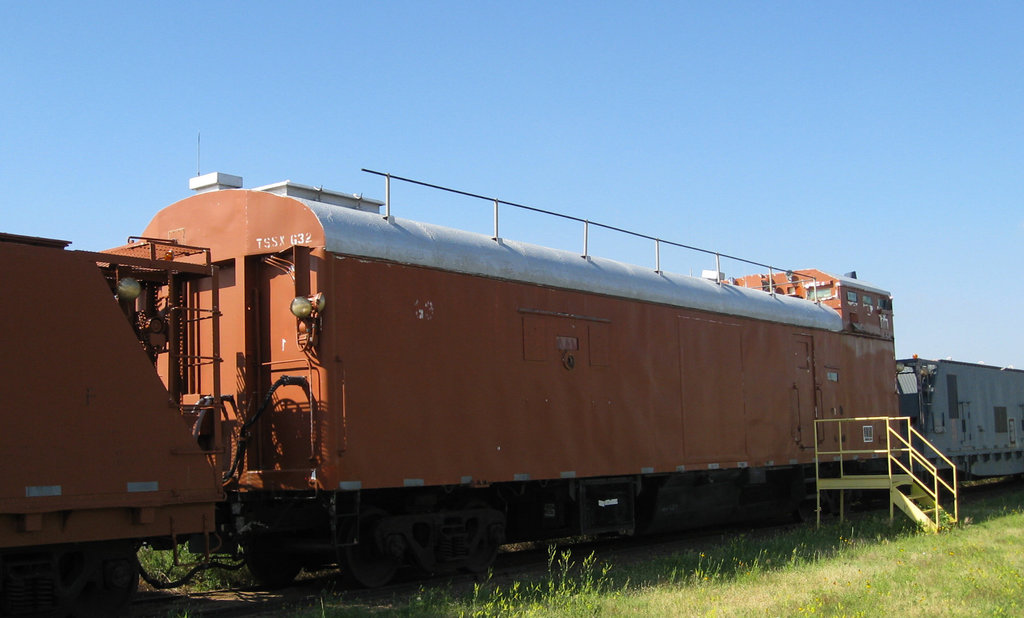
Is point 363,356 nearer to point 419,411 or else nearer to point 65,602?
point 419,411

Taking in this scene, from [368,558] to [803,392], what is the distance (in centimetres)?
972

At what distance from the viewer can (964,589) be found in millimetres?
9250

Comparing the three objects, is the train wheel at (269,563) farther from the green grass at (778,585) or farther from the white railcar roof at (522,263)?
the white railcar roof at (522,263)

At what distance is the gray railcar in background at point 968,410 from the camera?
70.5 feet

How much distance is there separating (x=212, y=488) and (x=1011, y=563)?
873cm

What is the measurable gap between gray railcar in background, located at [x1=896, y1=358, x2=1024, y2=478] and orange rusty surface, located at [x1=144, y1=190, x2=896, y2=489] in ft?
27.6

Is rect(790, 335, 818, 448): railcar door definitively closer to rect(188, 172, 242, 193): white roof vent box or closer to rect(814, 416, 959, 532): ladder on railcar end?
rect(814, 416, 959, 532): ladder on railcar end

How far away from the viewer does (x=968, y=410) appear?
23.0 m

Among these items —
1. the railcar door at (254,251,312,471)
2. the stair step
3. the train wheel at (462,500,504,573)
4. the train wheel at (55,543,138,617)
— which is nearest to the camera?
the train wheel at (55,543,138,617)

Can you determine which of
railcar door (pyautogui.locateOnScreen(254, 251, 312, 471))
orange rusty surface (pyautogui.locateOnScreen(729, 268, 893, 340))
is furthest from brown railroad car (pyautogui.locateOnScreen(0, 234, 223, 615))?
orange rusty surface (pyautogui.locateOnScreen(729, 268, 893, 340))

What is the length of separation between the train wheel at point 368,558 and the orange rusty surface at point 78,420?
215 centimetres

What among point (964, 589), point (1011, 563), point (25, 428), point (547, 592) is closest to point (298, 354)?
point (25, 428)

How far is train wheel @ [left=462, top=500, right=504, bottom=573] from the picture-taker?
11.1 m

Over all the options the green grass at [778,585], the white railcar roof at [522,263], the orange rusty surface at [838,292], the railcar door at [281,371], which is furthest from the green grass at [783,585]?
the orange rusty surface at [838,292]
